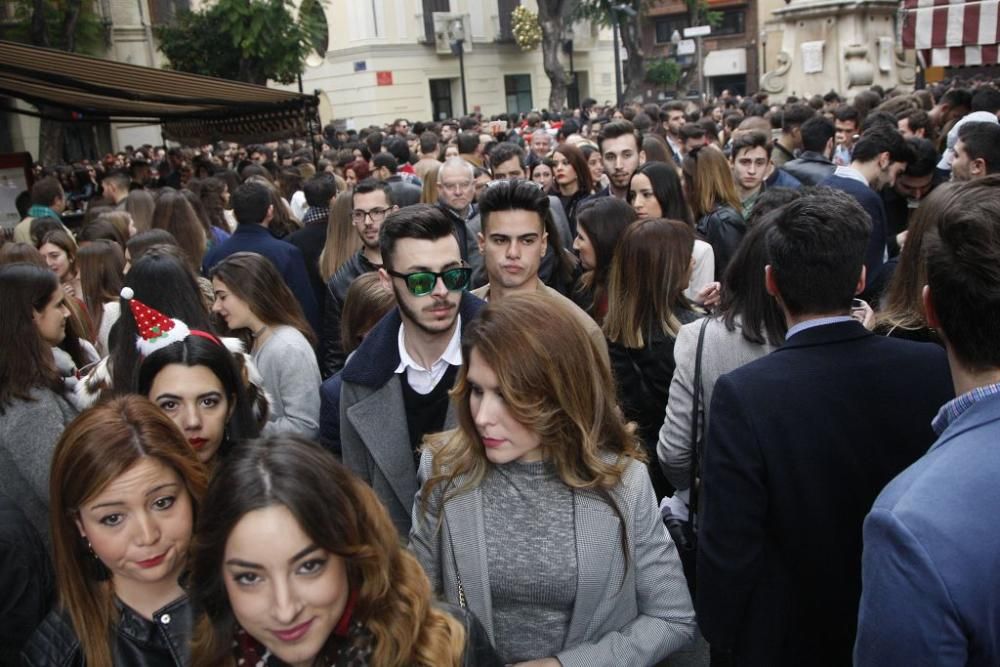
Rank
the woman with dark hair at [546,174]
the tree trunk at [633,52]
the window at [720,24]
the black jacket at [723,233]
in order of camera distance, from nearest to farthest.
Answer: the black jacket at [723,233] → the woman with dark hair at [546,174] → the tree trunk at [633,52] → the window at [720,24]

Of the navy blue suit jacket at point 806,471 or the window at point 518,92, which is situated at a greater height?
the window at point 518,92

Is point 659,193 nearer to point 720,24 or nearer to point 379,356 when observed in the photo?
point 379,356

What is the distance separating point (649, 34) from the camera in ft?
177

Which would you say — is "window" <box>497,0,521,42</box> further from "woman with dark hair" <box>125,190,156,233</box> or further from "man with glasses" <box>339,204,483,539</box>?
"man with glasses" <box>339,204,483,539</box>

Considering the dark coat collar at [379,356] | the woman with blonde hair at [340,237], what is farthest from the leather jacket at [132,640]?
the woman with blonde hair at [340,237]

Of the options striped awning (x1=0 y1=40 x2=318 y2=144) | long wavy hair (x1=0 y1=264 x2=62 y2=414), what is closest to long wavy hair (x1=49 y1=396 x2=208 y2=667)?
long wavy hair (x1=0 y1=264 x2=62 y2=414)

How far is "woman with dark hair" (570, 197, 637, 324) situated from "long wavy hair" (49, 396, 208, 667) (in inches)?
105

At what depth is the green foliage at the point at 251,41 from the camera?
1641 cm

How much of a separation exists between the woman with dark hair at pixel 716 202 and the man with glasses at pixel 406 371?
2.70m

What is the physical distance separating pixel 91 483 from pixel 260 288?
6.65 feet

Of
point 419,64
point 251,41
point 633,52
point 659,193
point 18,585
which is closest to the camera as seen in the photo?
point 18,585

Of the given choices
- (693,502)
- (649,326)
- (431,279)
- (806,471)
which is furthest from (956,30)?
(806,471)

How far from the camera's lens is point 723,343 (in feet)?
9.68

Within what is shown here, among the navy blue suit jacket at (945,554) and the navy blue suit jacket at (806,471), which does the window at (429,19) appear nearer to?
the navy blue suit jacket at (806,471)
